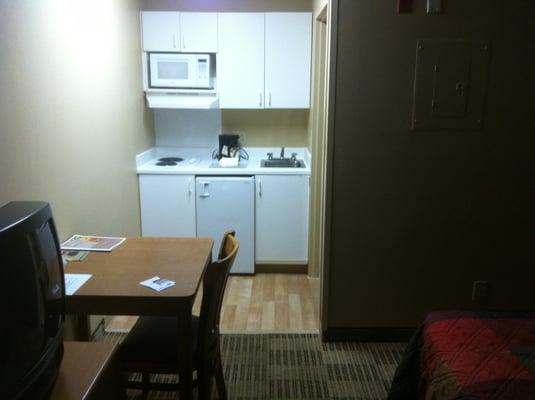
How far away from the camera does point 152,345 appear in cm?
192

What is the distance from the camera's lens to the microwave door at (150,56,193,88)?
3709 millimetres

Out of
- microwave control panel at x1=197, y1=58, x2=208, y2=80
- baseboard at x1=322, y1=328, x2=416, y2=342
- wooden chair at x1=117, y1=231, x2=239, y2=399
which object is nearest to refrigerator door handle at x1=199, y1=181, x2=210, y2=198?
microwave control panel at x1=197, y1=58, x2=208, y2=80

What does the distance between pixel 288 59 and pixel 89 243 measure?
2.23 meters

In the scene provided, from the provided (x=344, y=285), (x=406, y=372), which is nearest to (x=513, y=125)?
(x=344, y=285)

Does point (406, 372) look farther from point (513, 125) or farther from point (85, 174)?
point (85, 174)

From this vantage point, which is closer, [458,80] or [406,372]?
[406,372]

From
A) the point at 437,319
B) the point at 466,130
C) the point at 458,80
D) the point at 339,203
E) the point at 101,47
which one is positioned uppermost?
the point at 101,47

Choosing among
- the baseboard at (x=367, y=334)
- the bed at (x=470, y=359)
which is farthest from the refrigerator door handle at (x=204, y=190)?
the bed at (x=470, y=359)

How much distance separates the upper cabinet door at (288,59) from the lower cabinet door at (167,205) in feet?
3.31

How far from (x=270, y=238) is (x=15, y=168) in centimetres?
229

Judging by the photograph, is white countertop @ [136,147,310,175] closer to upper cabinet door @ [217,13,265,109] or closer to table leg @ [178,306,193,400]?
upper cabinet door @ [217,13,265,109]

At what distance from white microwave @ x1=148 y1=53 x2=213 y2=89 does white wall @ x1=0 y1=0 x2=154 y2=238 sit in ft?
0.50

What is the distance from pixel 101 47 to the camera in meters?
2.86

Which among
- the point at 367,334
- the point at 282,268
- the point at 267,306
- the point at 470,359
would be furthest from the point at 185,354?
the point at 282,268
